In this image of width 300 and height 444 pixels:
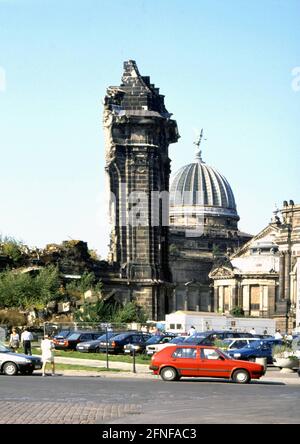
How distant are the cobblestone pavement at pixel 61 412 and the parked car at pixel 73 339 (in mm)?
33571

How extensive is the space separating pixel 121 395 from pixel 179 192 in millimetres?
160525

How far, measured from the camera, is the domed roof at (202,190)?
191m

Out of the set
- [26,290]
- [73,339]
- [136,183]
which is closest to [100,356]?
[73,339]

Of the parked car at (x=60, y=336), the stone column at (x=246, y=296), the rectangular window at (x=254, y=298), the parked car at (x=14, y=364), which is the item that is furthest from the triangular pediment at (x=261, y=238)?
the parked car at (x=14, y=364)

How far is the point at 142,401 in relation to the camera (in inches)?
1246

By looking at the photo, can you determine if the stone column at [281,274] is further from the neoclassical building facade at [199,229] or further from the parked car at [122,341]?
the parked car at [122,341]

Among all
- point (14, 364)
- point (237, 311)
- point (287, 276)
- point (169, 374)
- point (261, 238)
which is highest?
point (261, 238)

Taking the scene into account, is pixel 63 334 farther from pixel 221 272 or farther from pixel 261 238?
pixel 261 238

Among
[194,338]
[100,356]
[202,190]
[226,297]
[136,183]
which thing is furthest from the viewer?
[202,190]

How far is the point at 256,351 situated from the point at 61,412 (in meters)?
28.3

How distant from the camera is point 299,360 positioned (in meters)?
50.6

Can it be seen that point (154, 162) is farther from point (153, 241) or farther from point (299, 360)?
point (299, 360)

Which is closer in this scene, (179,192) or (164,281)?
(164,281)
